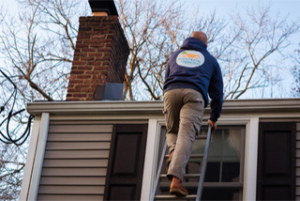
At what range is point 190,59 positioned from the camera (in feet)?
17.1

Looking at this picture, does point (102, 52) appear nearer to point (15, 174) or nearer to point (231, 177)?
point (231, 177)

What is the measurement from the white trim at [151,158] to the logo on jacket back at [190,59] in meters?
1.58

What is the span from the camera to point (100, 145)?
22.2ft

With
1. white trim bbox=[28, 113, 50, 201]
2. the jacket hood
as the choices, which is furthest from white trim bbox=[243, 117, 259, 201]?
white trim bbox=[28, 113, 50, 201]

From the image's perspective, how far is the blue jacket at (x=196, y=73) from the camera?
5.07m

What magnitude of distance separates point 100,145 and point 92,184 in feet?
1.67

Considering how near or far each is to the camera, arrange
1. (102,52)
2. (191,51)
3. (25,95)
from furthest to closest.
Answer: (25,95) → (102,52) → (191,51)

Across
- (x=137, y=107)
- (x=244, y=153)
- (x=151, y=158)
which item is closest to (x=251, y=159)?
(x=244, y=153)

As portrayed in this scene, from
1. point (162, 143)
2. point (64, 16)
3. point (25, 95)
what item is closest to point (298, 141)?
point (162, 143)

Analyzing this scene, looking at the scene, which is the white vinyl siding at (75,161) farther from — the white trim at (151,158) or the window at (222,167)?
the window at (222,167)

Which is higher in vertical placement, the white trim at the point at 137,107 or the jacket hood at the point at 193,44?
the jacket hood at the point at 193,44

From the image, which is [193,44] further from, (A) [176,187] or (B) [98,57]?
(B) [98,57]

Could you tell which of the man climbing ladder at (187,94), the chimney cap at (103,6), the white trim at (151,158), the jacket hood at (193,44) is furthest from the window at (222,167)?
the chimney cap at (103,6)

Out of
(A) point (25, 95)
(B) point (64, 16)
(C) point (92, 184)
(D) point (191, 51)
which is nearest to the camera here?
→ (D) point (191, 51)
